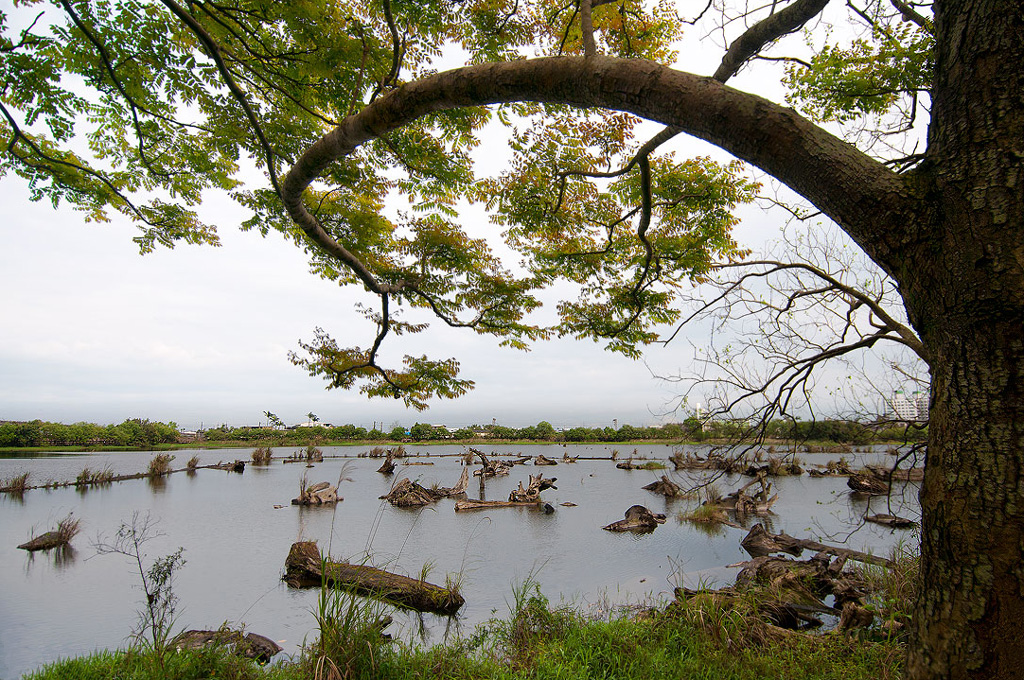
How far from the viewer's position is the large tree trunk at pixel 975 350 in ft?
3.69

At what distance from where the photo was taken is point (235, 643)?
10.3 ft

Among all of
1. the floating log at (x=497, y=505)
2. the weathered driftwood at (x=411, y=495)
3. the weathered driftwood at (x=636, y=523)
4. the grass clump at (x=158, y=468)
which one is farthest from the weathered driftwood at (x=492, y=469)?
the grass clump at (x=158, y=468)

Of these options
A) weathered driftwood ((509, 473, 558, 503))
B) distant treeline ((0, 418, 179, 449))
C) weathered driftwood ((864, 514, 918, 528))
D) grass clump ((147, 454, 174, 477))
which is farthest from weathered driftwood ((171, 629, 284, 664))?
distant treeline ((0, 418, 179, 449))

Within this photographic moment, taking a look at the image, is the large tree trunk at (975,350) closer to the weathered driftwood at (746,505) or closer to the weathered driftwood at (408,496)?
the weathered driftwood at (746,505)

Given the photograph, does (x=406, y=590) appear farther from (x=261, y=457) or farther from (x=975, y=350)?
(x=261, y=457)

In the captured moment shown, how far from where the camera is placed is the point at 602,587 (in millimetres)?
4773

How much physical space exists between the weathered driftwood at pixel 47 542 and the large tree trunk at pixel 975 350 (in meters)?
8.90

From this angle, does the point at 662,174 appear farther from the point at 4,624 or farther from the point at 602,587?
the point at 4,624

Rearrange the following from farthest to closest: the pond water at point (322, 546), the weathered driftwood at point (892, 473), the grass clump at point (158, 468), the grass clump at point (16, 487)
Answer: the grass clump at point (158, 468) → the grass clump at point (16, 487) → the pond water at point (322, 546) → the weathered driftwood at point (892, 473)

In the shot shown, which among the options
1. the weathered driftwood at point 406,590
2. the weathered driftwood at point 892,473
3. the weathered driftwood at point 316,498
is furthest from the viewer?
the weathered driftwood at point 316,498

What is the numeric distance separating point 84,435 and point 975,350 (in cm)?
3673

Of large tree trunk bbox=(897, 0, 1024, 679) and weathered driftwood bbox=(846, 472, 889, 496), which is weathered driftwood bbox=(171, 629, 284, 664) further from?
weathered driftwood bbox=(846, 472, 889, 496)

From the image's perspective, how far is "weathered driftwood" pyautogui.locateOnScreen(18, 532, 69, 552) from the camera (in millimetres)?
5918

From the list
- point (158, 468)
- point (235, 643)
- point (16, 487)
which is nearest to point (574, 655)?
point (235, 643)
